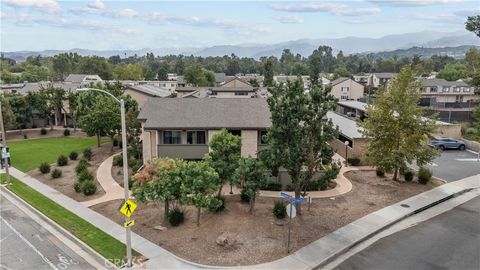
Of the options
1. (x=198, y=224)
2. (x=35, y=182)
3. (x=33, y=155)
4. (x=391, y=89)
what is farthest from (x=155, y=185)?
(x=33, y=155)

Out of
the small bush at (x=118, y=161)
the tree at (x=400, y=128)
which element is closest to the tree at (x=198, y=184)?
the tree at (x=400, y=128)

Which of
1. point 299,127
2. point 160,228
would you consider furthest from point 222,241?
point 299,127

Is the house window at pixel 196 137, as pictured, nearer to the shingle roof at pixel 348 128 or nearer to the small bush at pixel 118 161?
the small bush at pixel 118 161

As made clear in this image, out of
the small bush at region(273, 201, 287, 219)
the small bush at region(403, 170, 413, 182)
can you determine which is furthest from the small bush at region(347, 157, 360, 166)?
the small bush at region(273, 201, 287, 219)

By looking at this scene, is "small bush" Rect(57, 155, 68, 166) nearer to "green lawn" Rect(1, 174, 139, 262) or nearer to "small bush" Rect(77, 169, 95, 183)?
"green lawn" Rect(1, 174, 139, 262)

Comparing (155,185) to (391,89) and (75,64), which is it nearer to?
(391,89)
